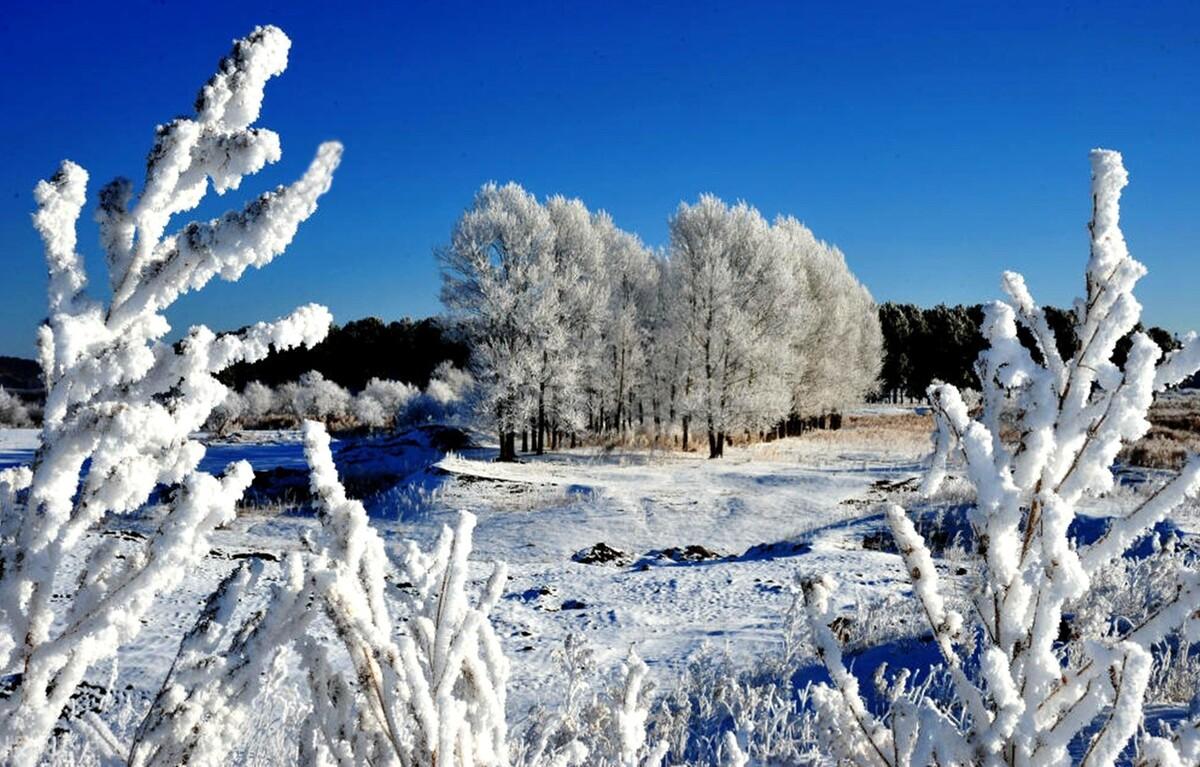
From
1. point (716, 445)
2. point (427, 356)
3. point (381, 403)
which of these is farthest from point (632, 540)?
point (427, 356)

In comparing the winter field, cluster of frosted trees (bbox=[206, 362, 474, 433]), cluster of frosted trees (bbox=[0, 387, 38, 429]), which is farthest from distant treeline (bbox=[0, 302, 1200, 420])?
the winter field

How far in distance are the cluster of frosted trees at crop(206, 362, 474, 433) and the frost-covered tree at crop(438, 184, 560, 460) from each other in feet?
36.0

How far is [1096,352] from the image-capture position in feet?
4.29

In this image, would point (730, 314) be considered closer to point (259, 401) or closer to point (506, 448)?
point (506, 448)

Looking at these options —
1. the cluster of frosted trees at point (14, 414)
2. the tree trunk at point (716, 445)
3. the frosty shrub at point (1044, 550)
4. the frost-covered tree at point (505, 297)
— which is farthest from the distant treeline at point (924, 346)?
the frosty shrub at point (1044, 550)

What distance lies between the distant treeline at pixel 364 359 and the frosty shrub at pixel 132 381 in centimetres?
5527

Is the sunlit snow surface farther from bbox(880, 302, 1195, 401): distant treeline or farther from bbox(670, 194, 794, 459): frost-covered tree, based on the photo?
bbox(880, 302, 1195, 401): distant treeline

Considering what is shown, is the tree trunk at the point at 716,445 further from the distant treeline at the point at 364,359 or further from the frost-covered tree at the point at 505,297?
the distant treeline at the point at 364,359

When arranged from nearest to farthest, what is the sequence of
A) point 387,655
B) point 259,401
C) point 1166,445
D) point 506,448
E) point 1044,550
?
1. point 387,655
2. point 1044,550
3. point 1166,445
4. point 506,448
5. point 259,401

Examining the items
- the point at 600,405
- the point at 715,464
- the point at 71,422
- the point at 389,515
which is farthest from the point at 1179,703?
the point at 600,405

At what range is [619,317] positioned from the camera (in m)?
27.5

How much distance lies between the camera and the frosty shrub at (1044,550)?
3.72ft

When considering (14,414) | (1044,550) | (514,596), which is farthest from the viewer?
(14,414)

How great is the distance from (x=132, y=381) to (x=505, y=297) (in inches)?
810
